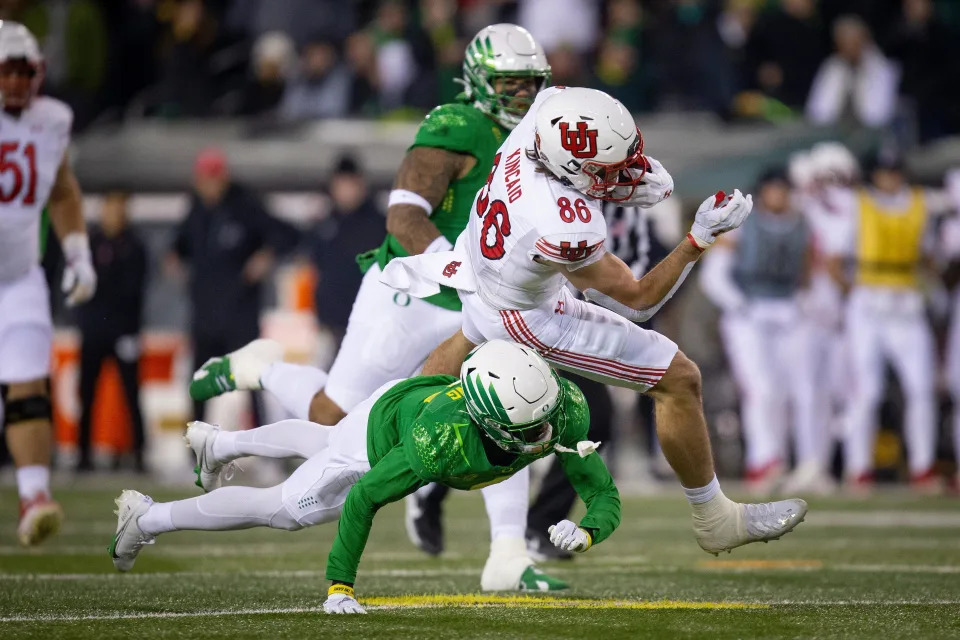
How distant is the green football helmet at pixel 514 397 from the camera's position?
448 centimetres

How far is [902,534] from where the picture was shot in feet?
25.2

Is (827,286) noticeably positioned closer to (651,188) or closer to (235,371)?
(235,371)

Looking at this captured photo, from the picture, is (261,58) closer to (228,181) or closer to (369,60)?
(369,60)

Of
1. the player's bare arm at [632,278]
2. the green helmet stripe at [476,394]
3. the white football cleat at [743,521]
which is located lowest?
the white football cleat at [743,521]

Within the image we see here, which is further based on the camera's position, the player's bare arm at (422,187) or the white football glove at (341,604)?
the player's bare arm at (422,187)

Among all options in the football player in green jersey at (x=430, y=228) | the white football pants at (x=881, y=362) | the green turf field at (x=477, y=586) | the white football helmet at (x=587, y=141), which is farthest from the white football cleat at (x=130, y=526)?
the white football pants at (x=881, y=362)

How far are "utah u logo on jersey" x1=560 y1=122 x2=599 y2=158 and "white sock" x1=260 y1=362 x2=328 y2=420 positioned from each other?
159 cm

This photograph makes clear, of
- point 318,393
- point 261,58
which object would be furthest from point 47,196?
point 261,58

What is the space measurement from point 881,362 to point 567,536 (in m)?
6.60

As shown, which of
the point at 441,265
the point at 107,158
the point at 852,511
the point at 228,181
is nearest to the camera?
the point at 441,265

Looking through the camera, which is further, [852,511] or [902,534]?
[852,511]

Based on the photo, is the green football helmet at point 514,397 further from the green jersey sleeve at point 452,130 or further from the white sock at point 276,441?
the green jersey sleeve at point 452,130

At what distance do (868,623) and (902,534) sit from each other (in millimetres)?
3228

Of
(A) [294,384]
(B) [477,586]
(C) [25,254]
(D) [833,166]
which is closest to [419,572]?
(B) [477,586]
